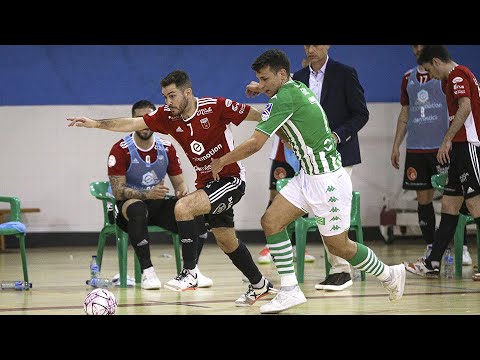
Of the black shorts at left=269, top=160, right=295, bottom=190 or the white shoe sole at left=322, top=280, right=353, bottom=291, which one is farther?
the black shorts at left=269, top=160, right=295, bottom=190

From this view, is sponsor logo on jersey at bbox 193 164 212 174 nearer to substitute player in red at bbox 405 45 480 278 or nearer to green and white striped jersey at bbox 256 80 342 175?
green and white striped jersey at bbox 256 80 342 175

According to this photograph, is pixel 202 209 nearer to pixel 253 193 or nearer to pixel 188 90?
pixel 188 90

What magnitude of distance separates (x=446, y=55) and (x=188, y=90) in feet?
8.61

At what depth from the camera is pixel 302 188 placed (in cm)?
679

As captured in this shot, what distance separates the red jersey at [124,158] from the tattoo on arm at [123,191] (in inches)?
2.3

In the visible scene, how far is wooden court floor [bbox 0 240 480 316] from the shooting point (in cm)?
677

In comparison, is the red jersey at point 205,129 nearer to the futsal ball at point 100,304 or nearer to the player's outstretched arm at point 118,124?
the player's outstretched arm at point 118,124

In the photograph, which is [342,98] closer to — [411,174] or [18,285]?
[411,174]

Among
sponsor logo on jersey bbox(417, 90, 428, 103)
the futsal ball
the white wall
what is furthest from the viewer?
the white wall

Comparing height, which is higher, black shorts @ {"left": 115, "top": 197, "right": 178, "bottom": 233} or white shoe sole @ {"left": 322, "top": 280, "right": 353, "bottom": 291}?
black shorts @ {"left": 115, "top": 197, "right": 178, "bottom": 233}

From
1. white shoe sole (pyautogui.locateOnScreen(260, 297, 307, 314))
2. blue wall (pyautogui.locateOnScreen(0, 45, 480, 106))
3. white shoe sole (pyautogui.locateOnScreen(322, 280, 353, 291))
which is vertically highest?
blue wall (pyautogui.locateOnScreen(0, 45, 480, 106))

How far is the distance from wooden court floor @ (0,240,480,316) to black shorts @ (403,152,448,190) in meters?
1.01

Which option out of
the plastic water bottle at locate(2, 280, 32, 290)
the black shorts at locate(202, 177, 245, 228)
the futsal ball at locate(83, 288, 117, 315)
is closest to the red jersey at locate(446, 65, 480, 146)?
the black shorts at locate(202, 177, 245, 228)

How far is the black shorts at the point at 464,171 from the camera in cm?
859
